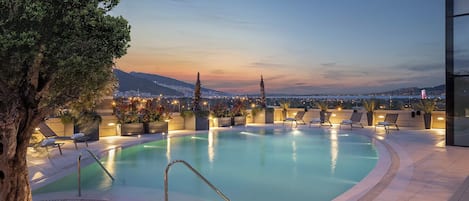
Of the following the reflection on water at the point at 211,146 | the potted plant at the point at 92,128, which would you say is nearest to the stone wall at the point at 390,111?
the reflection on water at the point at 211,146

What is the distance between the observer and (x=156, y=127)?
12.8 m

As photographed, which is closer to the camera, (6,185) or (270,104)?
(6,185)

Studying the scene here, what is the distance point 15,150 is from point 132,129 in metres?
9.44

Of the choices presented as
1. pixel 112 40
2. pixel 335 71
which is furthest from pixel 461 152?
pixel 335 71

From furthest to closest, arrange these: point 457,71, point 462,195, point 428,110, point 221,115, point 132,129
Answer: point 221,115
point 428,110
point 132,129
point 457,71
point 462,195

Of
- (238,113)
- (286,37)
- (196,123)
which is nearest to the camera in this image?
(196,123)

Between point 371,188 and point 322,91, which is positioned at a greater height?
point 322,91

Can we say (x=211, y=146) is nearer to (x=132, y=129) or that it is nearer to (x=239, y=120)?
(x=132, y=129)

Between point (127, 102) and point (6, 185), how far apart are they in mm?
9819

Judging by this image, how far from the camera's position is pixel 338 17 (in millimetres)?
17266

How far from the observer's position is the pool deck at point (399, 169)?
16.0 ft

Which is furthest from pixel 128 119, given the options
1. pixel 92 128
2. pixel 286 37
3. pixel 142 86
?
pixel 142 86

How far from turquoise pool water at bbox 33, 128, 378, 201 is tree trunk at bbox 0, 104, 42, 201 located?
2.32 metres

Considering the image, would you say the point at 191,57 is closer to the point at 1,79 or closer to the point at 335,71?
the point at 335,71
